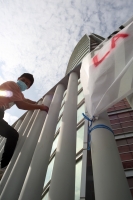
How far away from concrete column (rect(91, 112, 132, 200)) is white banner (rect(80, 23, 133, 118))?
286 mm

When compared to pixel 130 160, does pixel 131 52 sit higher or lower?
lower

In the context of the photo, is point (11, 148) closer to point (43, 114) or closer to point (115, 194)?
point (43, 114)

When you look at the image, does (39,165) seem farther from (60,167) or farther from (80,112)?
(80,112)

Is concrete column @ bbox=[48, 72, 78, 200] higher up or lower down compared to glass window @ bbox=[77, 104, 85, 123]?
lower down

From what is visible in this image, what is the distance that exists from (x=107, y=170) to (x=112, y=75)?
34.8 inches

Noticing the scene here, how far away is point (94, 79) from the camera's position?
167 centimetres

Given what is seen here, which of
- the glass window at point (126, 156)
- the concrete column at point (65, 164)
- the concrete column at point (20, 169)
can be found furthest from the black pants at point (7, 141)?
the glass window at point (126, 156)

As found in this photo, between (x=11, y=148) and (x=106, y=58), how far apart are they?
2207mm

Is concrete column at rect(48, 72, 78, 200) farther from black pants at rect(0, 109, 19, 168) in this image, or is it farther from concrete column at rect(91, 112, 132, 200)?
black pants at rect(0, 109, 19, 168)

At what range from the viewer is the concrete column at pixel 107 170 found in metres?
1.02

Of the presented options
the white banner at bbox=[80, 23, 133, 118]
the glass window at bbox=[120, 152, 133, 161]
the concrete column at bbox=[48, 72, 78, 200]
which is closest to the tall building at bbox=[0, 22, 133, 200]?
the concrete column at bbox=[48, 72, 78, 200]

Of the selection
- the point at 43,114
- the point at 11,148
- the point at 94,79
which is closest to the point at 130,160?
the point at 43,114

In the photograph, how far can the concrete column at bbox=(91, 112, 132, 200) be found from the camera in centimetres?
102

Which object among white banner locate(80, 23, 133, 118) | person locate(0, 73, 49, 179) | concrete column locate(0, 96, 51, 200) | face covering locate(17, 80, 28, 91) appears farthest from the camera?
face covering locate(17, 80, 28, 91)
